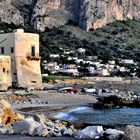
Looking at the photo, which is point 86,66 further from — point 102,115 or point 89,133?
point 89,133

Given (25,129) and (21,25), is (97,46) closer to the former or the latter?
(21,25)

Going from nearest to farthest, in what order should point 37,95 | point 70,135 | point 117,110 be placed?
1. point 70,135
2. point 117,110
3. point 37,95

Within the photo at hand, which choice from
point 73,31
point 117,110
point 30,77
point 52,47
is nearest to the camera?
point 117,110

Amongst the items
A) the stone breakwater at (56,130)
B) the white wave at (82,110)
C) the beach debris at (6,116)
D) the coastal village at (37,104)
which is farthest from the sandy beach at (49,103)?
the stone breakwater at (56,130)

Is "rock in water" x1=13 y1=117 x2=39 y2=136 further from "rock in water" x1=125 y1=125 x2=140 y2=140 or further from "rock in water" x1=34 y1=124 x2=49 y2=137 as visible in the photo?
"rock in water" x1=125 y1=125 x2=140 y2=140

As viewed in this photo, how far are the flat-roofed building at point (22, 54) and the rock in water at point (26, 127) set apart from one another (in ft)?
80.6

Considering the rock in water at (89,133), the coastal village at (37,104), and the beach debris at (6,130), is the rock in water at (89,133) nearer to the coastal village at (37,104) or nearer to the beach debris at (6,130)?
the coastal village at (37,104)

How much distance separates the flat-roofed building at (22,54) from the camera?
48.6 meters

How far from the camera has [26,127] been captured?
77.7ft

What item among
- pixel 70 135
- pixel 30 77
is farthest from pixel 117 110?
pixel 70 135

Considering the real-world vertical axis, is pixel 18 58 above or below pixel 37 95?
above

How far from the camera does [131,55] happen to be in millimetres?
184750

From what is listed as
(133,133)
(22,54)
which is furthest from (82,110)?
(133,133)

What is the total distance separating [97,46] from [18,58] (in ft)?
428
